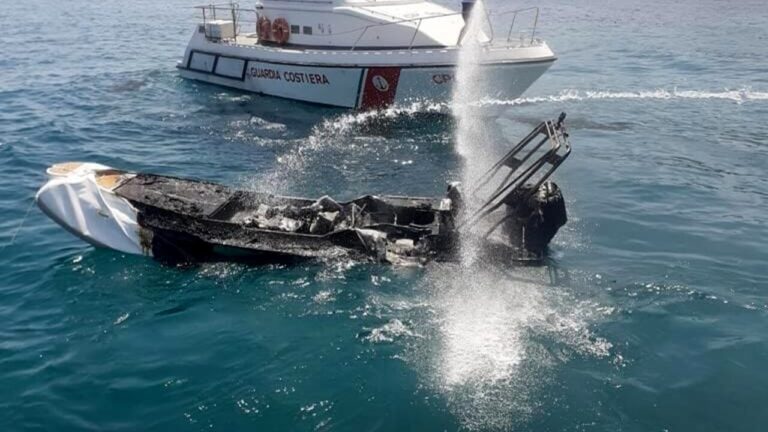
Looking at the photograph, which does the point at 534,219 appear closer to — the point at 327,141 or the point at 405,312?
the point at 405,312

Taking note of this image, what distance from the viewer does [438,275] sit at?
10.5 meters

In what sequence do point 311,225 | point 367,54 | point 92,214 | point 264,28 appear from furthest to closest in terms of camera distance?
point 264,28, point 367,54, point 311,225, point 92,214

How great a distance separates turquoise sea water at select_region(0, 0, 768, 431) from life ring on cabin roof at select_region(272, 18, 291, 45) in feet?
19.0

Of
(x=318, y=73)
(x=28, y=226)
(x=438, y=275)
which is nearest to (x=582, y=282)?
(x=438, y=275)

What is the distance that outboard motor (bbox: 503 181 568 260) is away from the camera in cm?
1045

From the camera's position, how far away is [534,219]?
34.8 ft

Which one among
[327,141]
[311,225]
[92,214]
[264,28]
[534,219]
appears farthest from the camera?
[264,28]

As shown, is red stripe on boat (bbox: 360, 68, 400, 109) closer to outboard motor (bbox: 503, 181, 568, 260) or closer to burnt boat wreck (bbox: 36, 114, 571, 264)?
burnt boat wreck (bbox: 36, 114, 571, 264)

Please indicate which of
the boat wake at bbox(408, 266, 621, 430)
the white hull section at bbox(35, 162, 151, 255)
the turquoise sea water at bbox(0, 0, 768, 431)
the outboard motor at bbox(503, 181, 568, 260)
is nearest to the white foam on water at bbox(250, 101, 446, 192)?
the turquoise sea water at bbox(0, 0, 768, 431)

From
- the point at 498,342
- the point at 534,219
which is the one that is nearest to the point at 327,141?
the point at 534,219

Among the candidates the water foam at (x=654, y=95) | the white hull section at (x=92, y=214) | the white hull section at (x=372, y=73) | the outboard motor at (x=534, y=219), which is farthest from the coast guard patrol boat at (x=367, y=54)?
the white hull section at (x=92, y=214)

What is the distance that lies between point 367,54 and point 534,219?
11.9 meters

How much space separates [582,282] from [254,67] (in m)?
16.9

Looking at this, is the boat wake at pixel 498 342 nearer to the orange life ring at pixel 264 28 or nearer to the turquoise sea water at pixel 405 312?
the turquoise sea water at pixel 405 312
